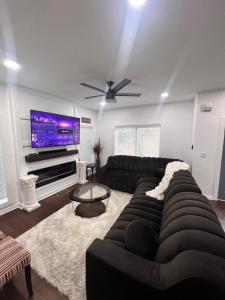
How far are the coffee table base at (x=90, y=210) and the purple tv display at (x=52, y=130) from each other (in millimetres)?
1685

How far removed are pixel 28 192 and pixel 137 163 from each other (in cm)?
298

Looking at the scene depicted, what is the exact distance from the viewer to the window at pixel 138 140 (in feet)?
15.9

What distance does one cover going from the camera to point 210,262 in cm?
79

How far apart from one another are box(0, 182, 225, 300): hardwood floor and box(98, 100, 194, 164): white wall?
1706 millimetres

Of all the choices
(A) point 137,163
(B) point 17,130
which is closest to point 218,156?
(A) point 137,163

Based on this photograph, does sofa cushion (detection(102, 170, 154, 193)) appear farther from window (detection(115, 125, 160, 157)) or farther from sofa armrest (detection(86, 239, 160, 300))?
sofa armrest (detection(86, 239, 160, 300))

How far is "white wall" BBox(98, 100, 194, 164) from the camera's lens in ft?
13.8

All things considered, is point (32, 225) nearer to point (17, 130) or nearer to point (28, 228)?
point (28, 228)

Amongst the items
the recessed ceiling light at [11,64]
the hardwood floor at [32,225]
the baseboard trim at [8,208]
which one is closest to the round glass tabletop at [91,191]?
the hardwood floor at [32,225]

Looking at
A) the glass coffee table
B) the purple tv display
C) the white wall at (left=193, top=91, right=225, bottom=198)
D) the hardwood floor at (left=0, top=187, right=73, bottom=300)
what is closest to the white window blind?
the hardwood floor at (left=0, top=187, right=73, bottom=300)

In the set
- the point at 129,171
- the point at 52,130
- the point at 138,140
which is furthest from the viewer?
the point at 138,140

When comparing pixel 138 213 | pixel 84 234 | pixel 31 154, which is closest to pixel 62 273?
pixel 84 234

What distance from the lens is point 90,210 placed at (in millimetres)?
2861

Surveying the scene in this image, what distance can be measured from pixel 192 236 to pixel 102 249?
2.16 feet
